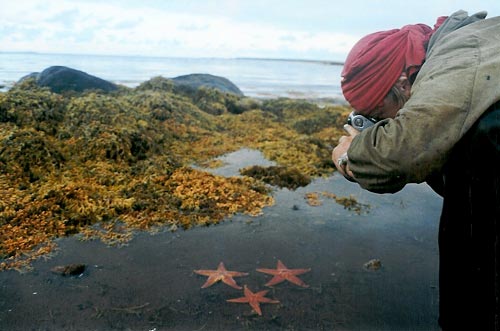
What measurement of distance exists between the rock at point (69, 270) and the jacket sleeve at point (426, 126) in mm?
2614

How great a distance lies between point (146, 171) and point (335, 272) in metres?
3.07

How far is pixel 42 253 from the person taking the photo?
11.8 feet

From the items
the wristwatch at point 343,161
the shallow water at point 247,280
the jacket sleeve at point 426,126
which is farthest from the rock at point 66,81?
the jacket sleeve at point 426,126

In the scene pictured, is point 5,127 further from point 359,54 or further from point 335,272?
point 359,54

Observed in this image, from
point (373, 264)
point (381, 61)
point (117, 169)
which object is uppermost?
point (381, 61)

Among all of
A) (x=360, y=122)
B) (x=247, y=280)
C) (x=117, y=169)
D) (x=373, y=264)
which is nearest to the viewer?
(x=360, y=122)

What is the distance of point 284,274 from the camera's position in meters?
3.37

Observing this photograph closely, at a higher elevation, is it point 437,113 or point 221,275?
point 437,113

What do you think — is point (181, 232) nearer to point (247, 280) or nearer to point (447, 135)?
point (247, 280)

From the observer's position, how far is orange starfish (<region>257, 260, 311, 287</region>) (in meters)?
3.27

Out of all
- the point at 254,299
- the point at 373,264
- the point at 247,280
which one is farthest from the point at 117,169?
the point at 373,264

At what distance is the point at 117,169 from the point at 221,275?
9.15 ft

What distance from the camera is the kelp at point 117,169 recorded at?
416 cm

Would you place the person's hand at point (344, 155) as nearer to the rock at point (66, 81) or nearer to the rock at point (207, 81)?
the rock at point (66, 81)
